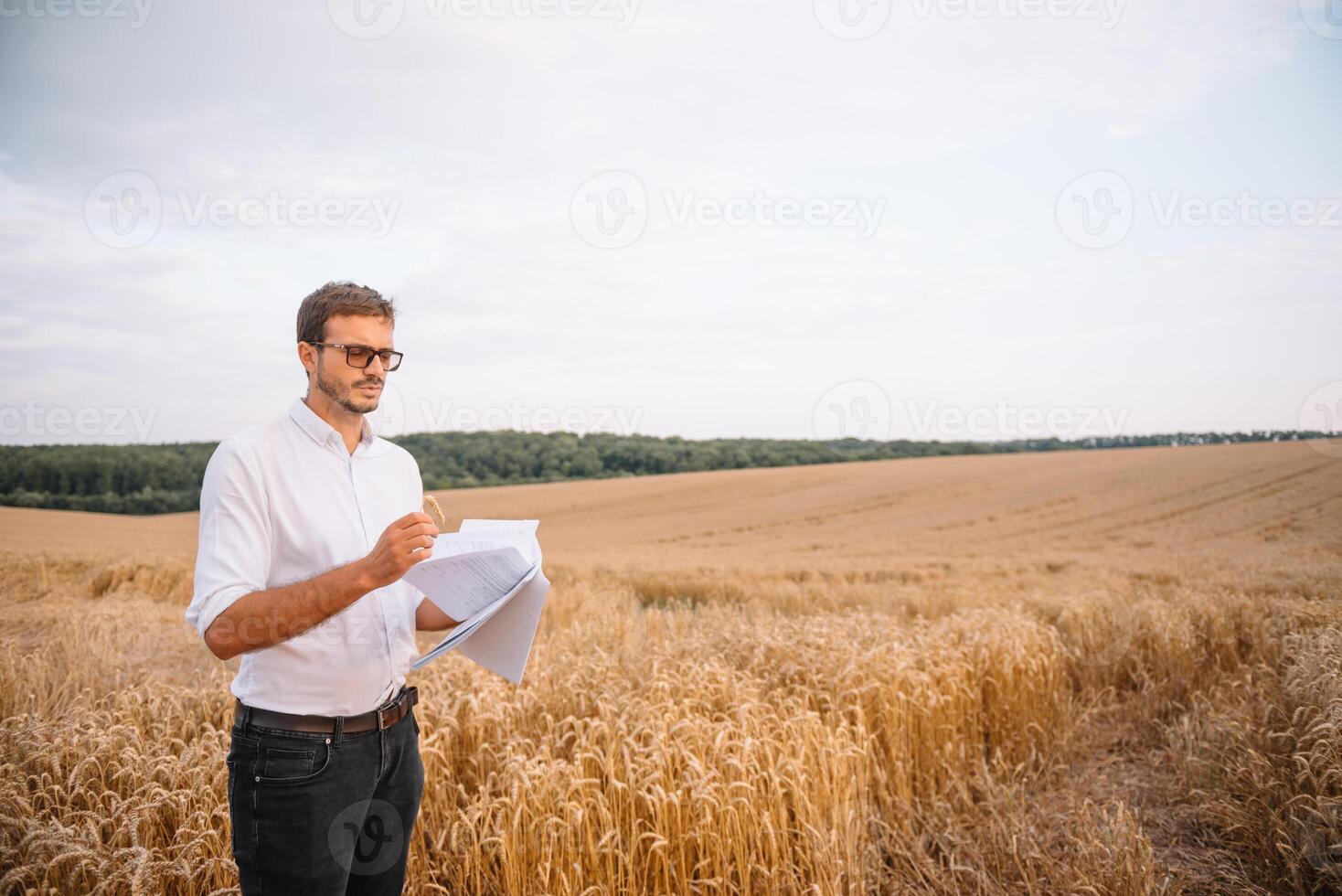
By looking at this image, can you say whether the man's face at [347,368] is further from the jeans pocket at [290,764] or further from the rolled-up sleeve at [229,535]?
the jeans pocket at [290,764]

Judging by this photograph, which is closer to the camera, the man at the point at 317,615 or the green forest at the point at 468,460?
the man at the point at 317,615

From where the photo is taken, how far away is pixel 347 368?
2.18 meters

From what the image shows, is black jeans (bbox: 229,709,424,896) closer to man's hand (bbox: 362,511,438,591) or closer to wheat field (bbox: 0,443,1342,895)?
man's hand (bbox: 362,511,438,591)

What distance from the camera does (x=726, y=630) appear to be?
6879 millimetres

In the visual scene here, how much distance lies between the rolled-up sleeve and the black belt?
0.31 m

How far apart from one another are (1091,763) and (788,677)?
216 cm

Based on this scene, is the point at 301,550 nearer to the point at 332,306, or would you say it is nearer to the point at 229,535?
the point at 229,535

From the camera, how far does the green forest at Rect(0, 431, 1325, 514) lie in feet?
96.5

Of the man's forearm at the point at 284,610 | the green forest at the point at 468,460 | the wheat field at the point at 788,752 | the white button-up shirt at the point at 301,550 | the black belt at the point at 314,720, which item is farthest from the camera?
the green forest at the point at 468,460

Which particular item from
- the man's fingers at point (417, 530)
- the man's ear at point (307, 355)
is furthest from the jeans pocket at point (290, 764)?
the man's ear at point (307, 355)

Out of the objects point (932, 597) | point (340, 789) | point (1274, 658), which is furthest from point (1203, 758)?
point (932, 597)

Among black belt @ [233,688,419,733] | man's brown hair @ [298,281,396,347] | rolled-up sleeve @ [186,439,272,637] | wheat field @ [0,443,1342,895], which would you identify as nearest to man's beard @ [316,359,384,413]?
man's brown hair @ [298,281,396,347]

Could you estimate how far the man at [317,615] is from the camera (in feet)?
6.01

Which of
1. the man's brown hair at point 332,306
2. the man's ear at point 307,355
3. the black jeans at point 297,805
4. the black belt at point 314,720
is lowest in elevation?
the black jeans at point 297,805
